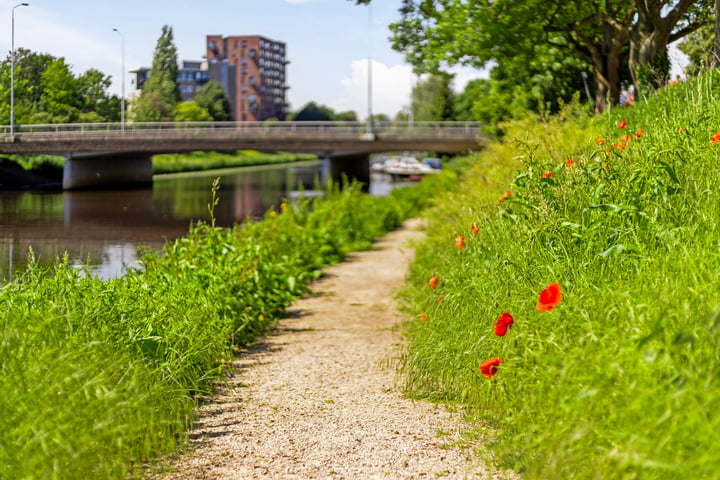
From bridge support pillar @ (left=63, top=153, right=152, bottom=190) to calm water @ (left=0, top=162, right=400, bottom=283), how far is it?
0.62 metres

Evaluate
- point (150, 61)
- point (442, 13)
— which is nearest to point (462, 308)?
point (150, 61)

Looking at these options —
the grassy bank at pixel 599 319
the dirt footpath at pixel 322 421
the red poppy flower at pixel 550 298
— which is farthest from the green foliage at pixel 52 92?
the red poppy flower at pixel 550 298

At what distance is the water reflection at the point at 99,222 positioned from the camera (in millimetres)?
12414

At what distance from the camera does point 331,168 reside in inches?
2131

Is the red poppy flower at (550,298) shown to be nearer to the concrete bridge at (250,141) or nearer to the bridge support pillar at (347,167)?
the concrete bridge at (250,141)

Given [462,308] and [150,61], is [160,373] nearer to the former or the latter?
[462,308]

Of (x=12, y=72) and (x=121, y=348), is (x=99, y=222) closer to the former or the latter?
(x=12, y=72)

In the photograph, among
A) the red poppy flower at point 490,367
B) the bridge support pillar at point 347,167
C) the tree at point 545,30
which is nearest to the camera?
the red poppy flower at point 490,367

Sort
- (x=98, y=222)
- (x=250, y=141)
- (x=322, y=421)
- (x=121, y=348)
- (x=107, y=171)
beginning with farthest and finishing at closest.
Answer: (x=250, y=141), (x=107, y=171), (x=98, y=222), (x=322, y=421), (x=121, y=348)

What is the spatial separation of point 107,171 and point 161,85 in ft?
72.9

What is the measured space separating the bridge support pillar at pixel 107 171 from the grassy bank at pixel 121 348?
20.6 m

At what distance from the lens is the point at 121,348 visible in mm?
4926

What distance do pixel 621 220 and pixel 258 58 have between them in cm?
13175

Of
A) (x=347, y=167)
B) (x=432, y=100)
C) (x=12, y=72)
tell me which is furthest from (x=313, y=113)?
(x=12, y=72)
